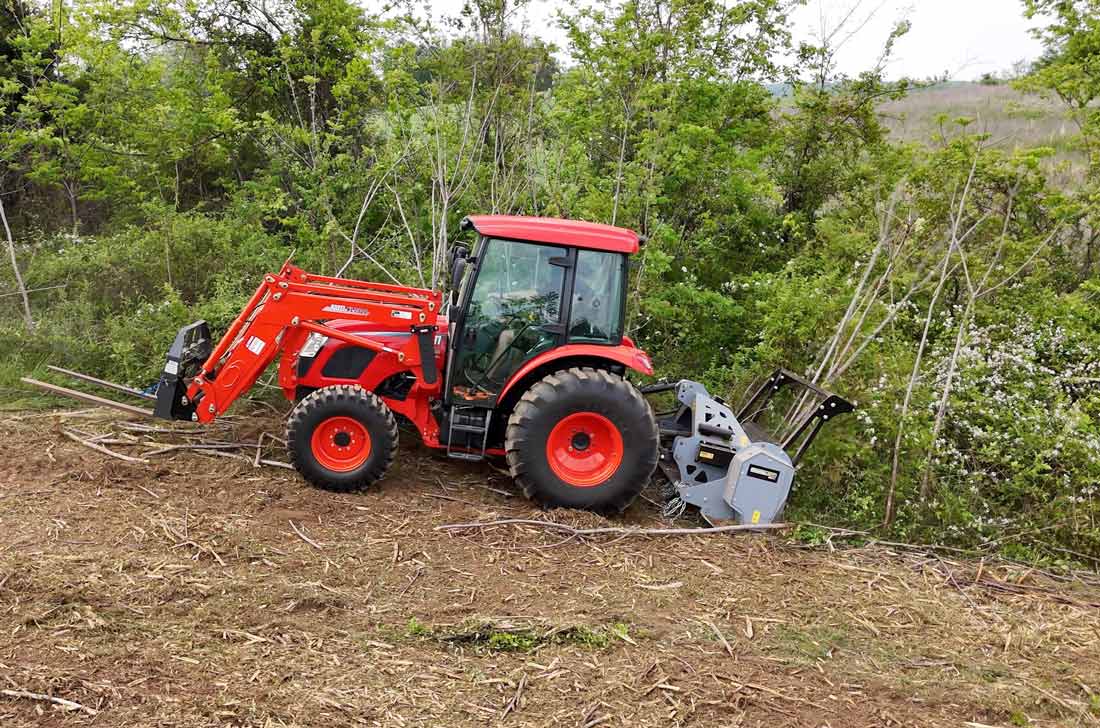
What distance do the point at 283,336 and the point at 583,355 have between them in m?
2.19

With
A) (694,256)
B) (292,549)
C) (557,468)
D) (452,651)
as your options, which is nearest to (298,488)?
(292,549)

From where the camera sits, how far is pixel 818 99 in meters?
10.1

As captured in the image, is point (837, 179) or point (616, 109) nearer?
point (616, 109)

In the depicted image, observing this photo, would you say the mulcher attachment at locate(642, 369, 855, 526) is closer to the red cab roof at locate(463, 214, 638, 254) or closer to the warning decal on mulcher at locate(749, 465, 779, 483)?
the warning decal on mulcher at locate(749, 465, 779, 483)

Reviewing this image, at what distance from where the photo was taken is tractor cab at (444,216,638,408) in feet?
19.6

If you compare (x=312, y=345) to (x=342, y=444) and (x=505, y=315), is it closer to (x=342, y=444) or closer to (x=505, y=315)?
(x=342, y=444)

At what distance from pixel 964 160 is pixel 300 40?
27.0 feet

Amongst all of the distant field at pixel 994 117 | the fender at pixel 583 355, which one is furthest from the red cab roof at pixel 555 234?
the distant field at pixel 994 117

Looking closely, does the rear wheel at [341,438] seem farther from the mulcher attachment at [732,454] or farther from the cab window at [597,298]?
the mulcher attachment at [732,454]

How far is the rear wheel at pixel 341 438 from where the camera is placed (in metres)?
5.89

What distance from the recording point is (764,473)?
591 cm

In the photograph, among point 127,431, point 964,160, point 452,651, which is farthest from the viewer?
point 964,160

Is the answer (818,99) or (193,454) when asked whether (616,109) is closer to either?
(818,99)

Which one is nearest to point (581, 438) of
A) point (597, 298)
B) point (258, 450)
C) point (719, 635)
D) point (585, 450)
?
point (585, 450)
